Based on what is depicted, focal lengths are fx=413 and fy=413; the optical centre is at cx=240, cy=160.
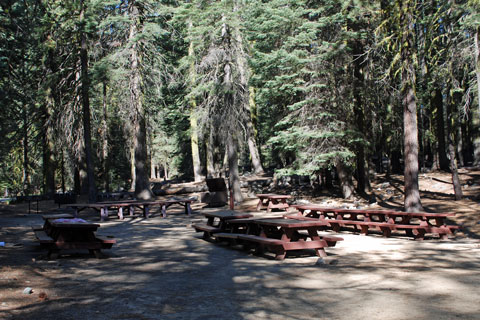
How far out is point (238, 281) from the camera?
6.49 m

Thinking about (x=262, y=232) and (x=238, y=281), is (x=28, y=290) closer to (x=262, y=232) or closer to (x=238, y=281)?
(x=238, y=281)

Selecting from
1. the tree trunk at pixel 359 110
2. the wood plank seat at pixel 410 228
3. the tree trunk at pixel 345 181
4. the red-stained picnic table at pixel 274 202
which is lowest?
the wood plank seat at pixel 410 228

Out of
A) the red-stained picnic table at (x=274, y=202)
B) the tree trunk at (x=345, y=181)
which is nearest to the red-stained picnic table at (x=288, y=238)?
the red-stained picnic table at (x=274, y=202)

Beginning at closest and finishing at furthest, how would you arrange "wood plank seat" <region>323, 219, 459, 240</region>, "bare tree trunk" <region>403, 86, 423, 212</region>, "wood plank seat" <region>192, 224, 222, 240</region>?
"wood plank seat" <region>192, 224, 222, 240</region> → "wood plank seat" <region>323, 219, 459, 240</region> → "bare tree trunk" <region>403, 86, 423, 212</region>

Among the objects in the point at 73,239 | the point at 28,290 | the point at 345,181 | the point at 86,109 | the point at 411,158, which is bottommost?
the point at 28,290

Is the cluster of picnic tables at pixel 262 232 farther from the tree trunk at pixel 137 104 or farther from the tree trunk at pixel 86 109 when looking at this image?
the tree trunk at pixel 137 104

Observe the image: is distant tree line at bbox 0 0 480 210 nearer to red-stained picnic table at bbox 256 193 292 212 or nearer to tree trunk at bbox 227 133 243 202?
tree trunk at bbox 227 133 243 202

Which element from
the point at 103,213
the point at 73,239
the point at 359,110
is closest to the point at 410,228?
the point at 73,239

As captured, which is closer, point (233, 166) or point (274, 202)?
point (274, 202)

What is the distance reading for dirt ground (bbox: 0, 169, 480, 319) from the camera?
15.7ft

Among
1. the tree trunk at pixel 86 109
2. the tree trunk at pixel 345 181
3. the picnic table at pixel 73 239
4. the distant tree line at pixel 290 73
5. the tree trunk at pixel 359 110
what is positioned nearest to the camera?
Result: the picnic table at pixel 73 239

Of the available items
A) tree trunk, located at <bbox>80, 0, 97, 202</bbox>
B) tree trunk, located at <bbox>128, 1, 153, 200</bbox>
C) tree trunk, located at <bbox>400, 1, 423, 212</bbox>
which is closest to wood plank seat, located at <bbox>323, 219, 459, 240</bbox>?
tree trunk, located at <bbox>400, 1, 423, 212</bbox>

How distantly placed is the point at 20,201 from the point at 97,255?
1877 cm

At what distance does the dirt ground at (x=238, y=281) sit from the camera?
4789 mm
